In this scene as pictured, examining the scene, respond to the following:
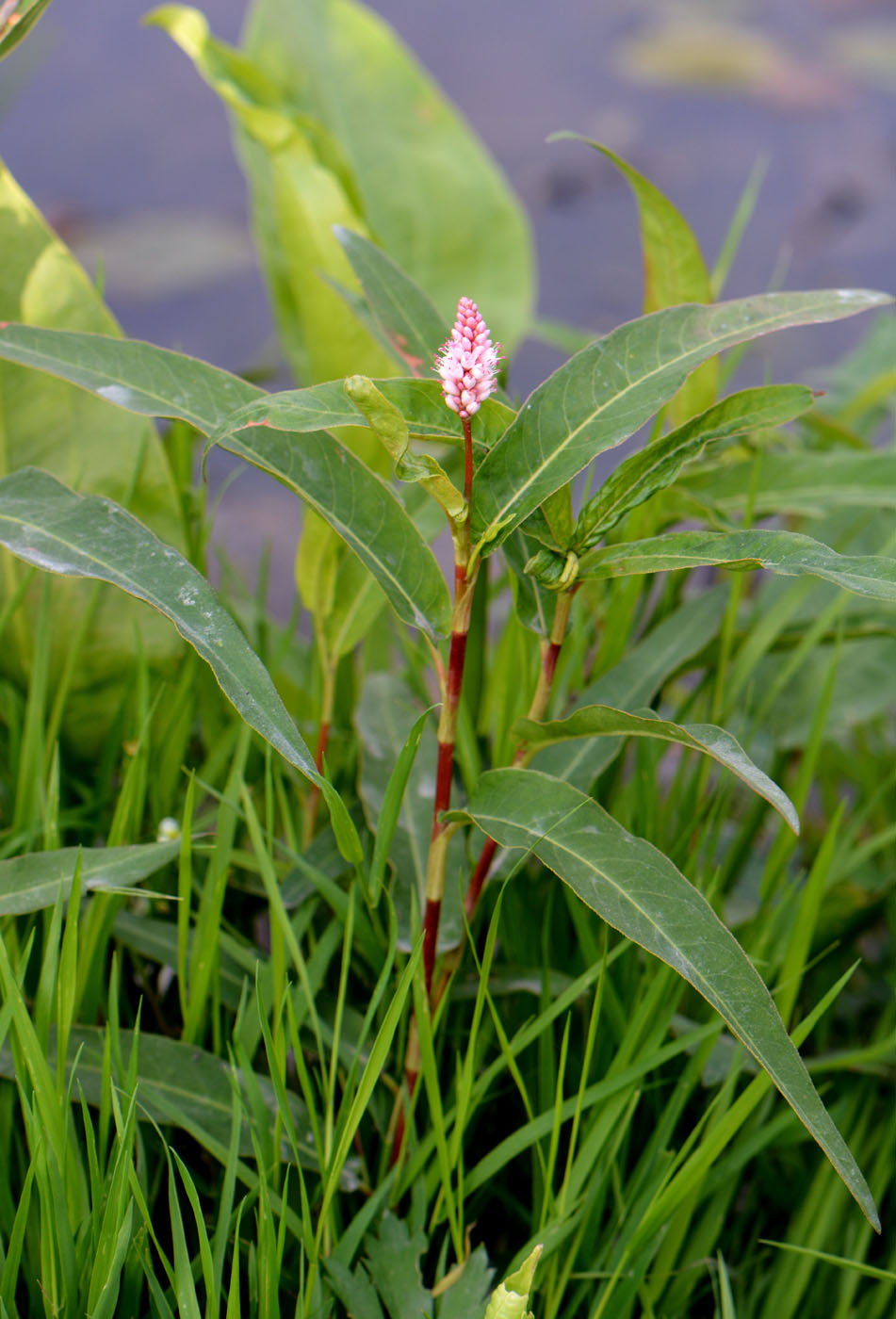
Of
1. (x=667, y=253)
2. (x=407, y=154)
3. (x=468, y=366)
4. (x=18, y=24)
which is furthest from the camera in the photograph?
(x=407, y=154)

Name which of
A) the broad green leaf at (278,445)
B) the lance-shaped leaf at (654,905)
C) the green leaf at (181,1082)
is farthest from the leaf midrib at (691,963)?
the green leaf at (181,1082)

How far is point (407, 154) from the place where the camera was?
1026 mm

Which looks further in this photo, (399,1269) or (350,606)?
(350,606)

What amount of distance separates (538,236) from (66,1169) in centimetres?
186

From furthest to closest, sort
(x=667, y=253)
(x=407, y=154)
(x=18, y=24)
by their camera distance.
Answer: (x=407, y=154)
(x=667, y=253)
(x=18, y=24)

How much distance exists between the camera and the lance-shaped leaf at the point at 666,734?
0.36 metres

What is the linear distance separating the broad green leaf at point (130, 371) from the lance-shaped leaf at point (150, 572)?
0.16 feet

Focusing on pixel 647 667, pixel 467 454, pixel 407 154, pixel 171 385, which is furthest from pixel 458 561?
pixel 407 154

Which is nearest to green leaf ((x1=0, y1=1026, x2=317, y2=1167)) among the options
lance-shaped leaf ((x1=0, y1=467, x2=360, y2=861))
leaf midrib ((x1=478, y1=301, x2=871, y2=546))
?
lance-shaped leaf ((x1=0, y1=467, x2=360, y2=861))

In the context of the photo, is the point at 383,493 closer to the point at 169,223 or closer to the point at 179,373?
the point at 179,373

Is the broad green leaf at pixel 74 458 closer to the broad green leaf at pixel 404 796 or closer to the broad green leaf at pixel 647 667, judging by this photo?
the broad green leaf at pixel 404 796

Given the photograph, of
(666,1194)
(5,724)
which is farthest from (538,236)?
(666,1194)

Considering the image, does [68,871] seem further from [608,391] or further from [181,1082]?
[608,391]

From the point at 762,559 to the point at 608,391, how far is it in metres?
0.10
